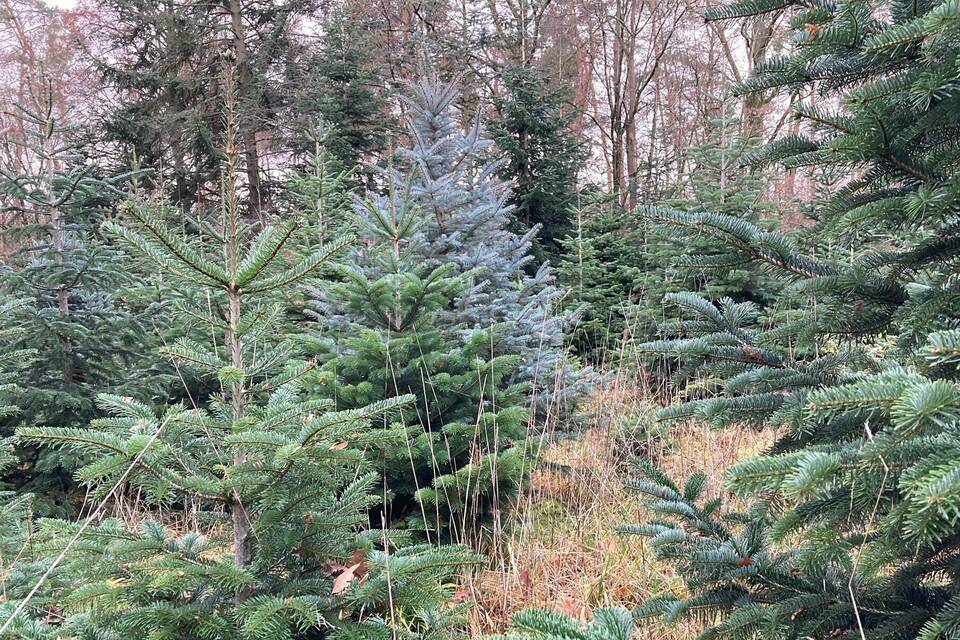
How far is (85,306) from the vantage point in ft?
16.8

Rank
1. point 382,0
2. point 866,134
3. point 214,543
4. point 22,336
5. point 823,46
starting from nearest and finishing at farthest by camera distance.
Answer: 1. point 866,134
2. point 823,46
3. point 214,543
4. point 22,336
5. point 382,0

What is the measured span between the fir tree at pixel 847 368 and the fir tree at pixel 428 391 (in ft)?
5.51

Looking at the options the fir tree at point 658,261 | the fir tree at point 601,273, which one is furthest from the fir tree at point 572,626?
the fir tree at point 601,273

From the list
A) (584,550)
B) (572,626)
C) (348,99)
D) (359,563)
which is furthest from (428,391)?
(348,99)

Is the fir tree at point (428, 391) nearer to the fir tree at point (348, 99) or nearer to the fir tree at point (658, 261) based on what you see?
the fir tree at point (658, 261)

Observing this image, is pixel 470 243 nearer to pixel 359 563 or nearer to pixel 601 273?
pixel 359 563

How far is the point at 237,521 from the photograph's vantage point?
71.6 inches

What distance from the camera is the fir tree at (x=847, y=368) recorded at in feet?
3.36

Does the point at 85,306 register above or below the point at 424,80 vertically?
below

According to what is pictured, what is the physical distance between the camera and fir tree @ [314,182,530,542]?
3.29 m

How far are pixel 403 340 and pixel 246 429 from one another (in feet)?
5.57

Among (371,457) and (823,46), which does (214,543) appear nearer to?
(371,457)

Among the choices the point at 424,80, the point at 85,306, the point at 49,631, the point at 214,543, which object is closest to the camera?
the point at 49,631

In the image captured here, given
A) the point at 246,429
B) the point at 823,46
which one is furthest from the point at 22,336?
the point at 823,46
